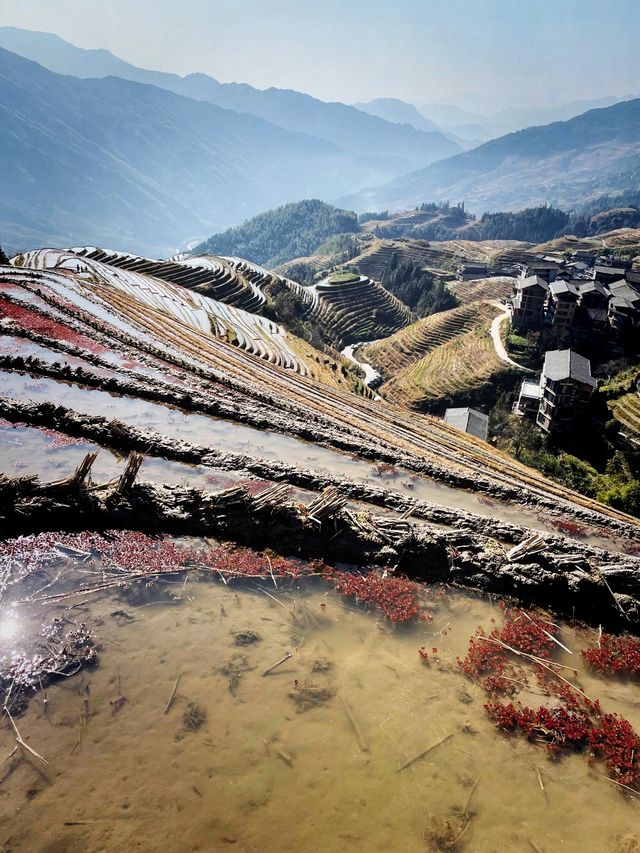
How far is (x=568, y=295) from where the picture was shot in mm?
73188

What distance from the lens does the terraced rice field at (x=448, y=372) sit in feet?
225

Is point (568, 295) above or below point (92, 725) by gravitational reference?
above

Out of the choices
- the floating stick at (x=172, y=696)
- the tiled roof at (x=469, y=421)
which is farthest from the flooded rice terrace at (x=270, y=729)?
the tiled roof at (x=469, y=421)

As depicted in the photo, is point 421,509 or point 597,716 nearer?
point 597,716

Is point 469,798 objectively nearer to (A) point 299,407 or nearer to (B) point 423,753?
(B) point 423,753

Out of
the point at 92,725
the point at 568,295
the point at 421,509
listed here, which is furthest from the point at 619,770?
the point at 568,295

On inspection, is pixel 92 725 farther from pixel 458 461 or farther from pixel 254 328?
pixel 254 328

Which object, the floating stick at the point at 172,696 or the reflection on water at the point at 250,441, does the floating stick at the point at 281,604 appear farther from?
the reflection on water at the point at 250,441

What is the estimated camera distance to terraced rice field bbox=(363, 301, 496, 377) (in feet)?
281

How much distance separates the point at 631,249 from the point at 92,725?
601 feet

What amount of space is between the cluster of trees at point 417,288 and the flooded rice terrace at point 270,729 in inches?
4553

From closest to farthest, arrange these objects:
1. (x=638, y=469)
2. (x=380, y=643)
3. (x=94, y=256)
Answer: (x=380, y=643), (x=638, y=469), (x=94, y=256)

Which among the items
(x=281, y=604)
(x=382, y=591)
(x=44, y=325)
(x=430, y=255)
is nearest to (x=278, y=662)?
(x=281, y=604)

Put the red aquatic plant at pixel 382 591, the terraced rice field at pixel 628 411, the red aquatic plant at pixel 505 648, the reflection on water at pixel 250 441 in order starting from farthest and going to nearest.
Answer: the terraced rice field at pixel 628 411 < the reflection on water at pixel 250 441 < the red aquatic plant at pixel 382 591 < the red aquatic plant at pixel 505 648
